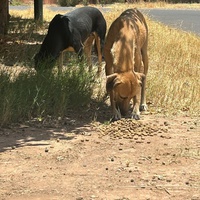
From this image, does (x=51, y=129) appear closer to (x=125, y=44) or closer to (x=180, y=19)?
(x=125, y=44)

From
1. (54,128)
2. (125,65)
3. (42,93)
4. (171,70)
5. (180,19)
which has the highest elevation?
(125,65)

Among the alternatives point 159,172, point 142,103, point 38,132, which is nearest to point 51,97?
point 38,132

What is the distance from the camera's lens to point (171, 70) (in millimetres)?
11266

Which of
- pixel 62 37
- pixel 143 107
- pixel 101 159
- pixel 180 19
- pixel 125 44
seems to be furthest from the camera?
pixel 180 19

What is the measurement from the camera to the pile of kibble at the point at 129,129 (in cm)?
712

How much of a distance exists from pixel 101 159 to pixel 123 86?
163 centimetres

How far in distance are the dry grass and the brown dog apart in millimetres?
568

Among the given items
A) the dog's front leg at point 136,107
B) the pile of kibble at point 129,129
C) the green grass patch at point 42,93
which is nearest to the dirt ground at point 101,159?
the pile of kibble at point 129,129

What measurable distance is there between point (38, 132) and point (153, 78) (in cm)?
347

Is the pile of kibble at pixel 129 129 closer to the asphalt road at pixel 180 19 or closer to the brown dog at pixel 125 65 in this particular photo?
the brown dog at pixel 125 65

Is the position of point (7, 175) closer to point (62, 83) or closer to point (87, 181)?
point (87, 181)

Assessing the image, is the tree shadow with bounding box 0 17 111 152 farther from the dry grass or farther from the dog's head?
the dry grass

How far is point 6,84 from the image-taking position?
27.1 ft

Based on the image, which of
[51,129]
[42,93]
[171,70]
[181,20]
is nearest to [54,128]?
[51,129]
